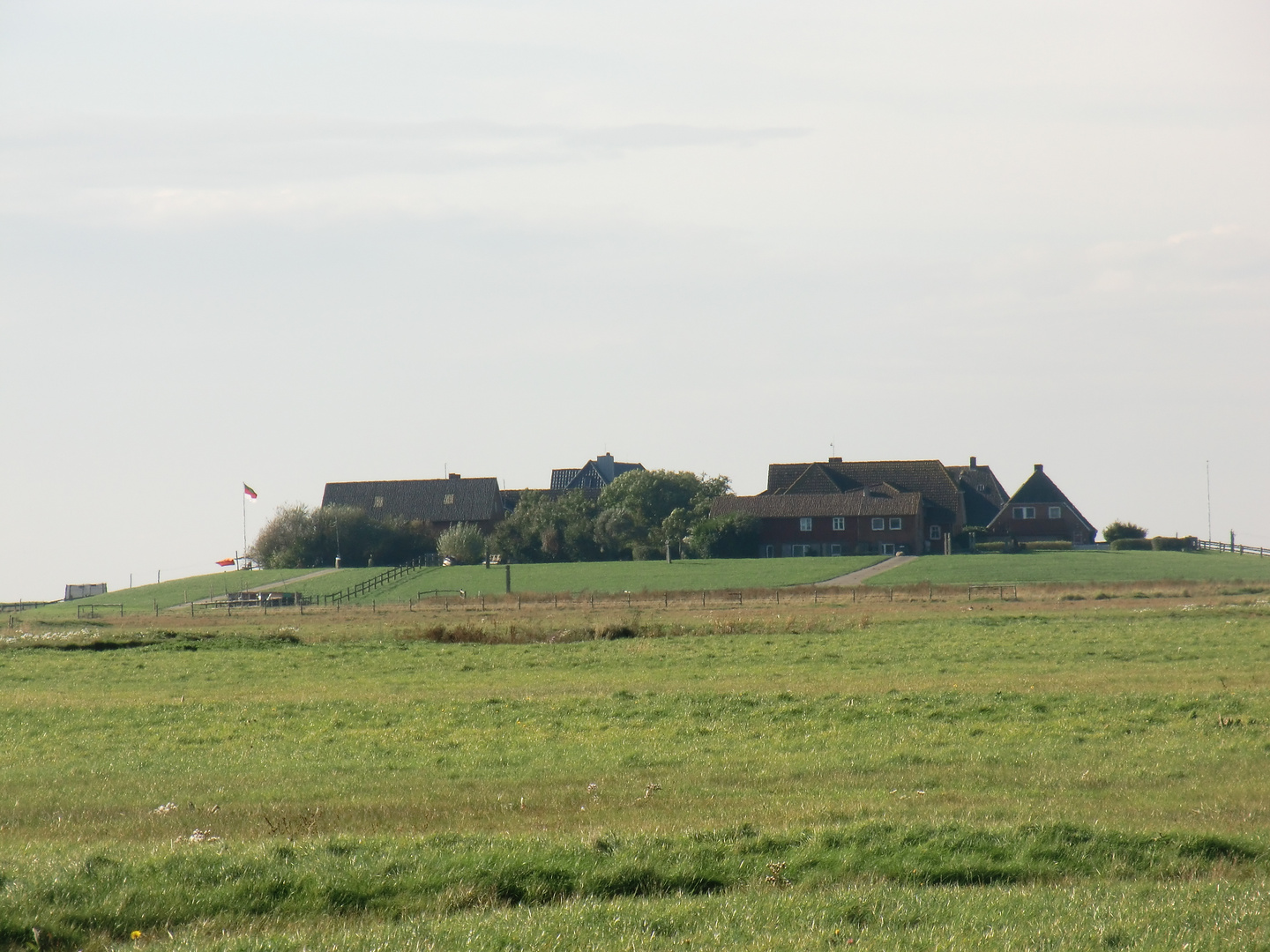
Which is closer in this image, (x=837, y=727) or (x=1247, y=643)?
(x=837, y=727)

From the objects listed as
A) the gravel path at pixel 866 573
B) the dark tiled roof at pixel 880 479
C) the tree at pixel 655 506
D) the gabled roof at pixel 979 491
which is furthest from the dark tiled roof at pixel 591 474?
the gravel path at pixel 866 573

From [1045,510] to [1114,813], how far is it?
10656 centimetres

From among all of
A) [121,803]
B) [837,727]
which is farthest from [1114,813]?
[121,803]

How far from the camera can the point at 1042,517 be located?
114 m

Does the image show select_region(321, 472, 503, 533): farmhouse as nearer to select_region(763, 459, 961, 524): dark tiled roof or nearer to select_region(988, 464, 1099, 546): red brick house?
select_region(763, 459, 961, 524): dark tiled roof

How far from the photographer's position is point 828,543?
357 ft

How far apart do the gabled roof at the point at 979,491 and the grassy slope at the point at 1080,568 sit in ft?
78.2

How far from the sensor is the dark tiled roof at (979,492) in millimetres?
120188

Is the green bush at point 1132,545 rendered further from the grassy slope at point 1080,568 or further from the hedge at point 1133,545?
the grassy slope at point 1080,568

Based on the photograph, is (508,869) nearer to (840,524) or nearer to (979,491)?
(840,524)

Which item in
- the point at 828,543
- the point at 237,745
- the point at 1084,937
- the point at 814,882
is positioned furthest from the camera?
the point at 828,543

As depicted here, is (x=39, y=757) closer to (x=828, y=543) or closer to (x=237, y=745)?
(x=237, y=745)

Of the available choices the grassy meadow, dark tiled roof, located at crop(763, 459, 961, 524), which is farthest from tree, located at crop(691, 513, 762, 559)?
the grassy meadow

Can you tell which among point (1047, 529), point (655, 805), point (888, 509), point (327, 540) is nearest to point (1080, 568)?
point (888, 509)
